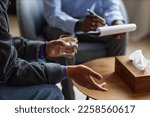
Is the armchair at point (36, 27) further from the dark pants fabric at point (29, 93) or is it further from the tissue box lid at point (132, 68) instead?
the dark pants fabric at point (29, 93)

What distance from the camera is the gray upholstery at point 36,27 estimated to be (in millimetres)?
1773

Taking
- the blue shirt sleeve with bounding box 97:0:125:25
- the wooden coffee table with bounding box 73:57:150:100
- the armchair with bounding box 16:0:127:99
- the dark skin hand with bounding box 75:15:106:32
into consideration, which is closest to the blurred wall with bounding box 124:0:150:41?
the blue shirt sleeve with bounding box 97:0:125:25

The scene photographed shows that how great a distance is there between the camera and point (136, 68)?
122 centimetres

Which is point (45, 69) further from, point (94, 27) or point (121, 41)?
point (121, 41)

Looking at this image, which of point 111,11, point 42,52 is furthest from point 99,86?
point 111,11

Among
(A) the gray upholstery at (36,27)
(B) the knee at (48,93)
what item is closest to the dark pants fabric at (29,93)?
(B) the knee at (48,93)

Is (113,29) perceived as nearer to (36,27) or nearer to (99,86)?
(99,86)

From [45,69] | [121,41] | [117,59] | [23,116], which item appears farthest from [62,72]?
[121,41]

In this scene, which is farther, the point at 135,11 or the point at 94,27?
the point at 135,11

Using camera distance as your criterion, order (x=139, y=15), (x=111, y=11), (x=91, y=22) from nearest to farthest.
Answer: (x=91, y=22), (x=111, y=11), (x=139, y=15)

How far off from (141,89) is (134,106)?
0.45 feet

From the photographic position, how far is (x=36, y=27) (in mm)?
1886

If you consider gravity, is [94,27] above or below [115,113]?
above

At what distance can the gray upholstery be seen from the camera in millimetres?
1773
